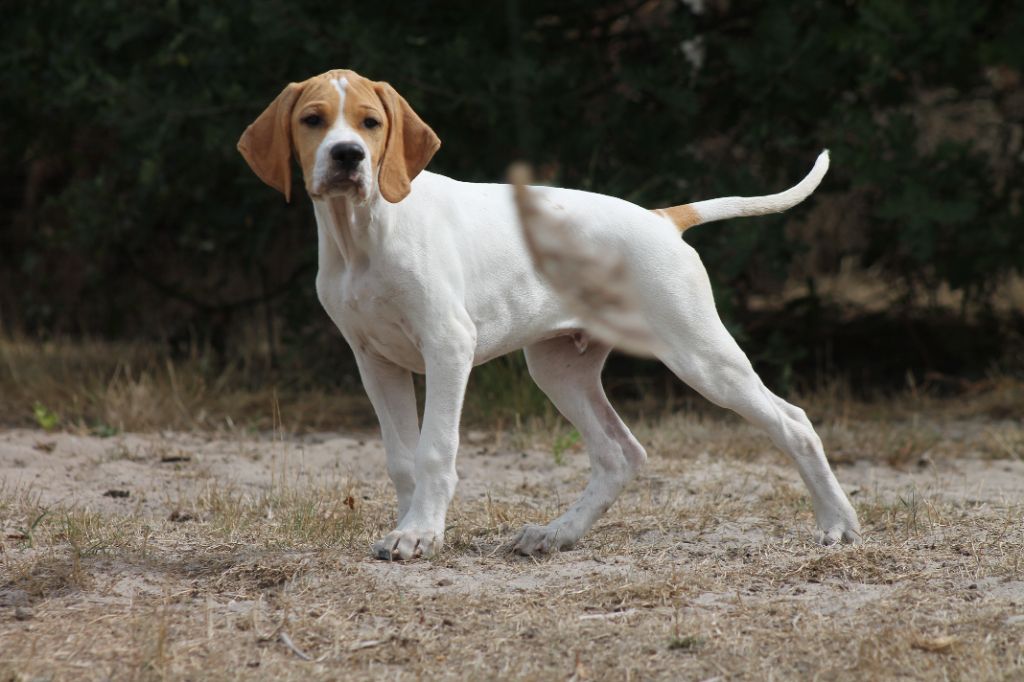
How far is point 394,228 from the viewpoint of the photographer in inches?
167

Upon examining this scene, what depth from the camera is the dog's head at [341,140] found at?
4043 mm

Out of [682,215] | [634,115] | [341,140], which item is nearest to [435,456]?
[341,140]

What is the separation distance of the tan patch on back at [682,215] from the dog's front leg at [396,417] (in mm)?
1080

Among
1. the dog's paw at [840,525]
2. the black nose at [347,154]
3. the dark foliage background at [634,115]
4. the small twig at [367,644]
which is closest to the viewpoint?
the small twig at [367,644]

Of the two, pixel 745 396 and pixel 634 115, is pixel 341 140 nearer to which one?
pixel 745 396

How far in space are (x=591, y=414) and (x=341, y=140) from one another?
1436 millimetres

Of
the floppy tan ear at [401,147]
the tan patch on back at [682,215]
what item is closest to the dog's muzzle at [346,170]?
the floppy tan ear at [401,147]

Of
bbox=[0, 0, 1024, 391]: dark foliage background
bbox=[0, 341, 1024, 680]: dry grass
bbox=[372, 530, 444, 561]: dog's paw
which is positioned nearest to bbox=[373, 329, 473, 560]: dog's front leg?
bbox=[372, 530, 444, 561]: dog's paw

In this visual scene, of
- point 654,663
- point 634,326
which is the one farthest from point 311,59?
Result: point 634,326

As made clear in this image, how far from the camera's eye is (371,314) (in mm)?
4266

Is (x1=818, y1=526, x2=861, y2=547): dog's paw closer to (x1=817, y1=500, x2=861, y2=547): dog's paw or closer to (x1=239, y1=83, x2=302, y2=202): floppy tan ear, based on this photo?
(x1=817, y1=500, x2=861, y2=547): dog's paw

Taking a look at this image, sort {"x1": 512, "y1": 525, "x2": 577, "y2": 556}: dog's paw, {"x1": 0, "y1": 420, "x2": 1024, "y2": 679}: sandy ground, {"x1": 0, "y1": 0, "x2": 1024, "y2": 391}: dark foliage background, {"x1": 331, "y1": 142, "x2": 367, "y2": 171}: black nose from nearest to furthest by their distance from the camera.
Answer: {"x1": 0, "y1": 420, "x2": 1024, "y2": 679}: sandy ground
{"x1": 331, "y1": 142, "x2": 367, "y2": 171}: black nose
{"x1": 512, "y1": 525, "x2": 577, "y2": 556}: dog's paw
{"x1": 0, "y1": 0, "x2": 1024, "y2": 391}: dark foliage background

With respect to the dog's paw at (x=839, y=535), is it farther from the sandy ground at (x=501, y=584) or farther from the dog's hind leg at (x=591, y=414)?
the dog's hind leg at (x=591, y=414)

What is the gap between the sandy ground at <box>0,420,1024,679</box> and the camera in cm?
339
